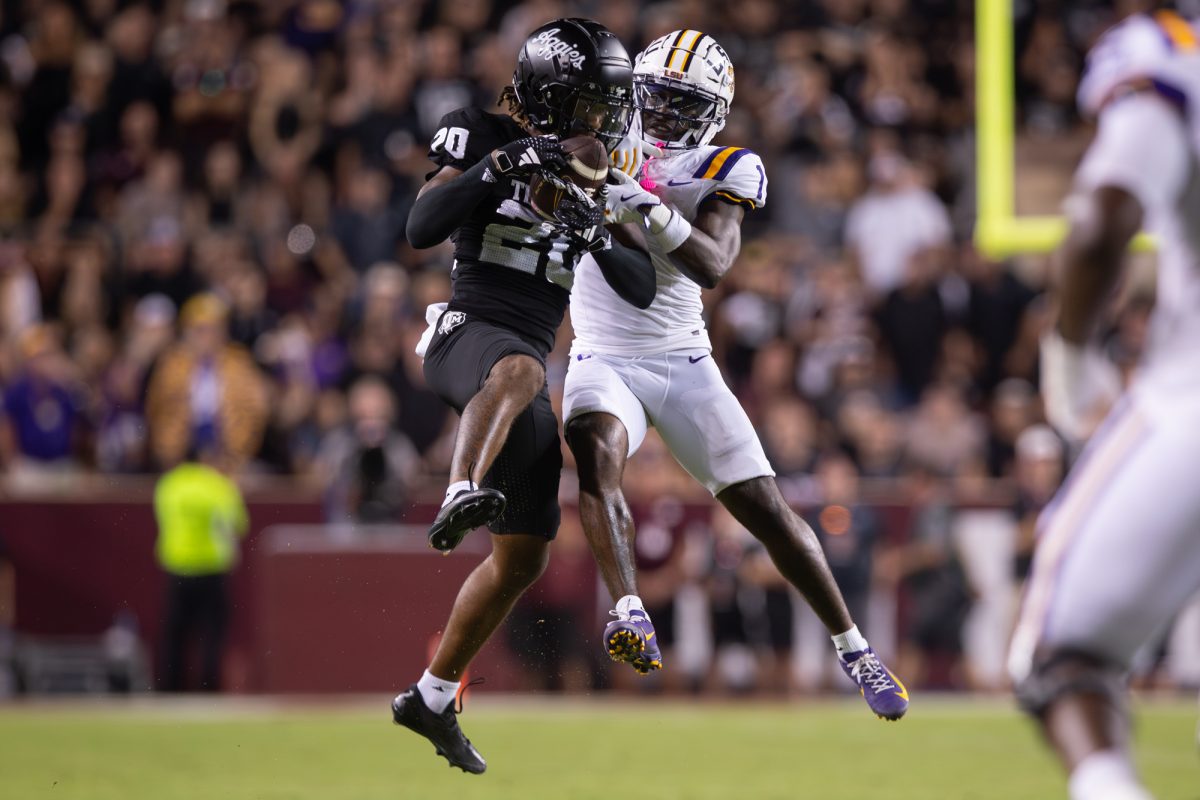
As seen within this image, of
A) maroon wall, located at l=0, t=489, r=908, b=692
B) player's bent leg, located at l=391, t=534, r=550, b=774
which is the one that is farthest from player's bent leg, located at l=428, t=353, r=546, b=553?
maroon wall, located at l=0, t=489, r=908, b=692

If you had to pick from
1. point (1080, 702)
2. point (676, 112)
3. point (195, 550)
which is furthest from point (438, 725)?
point (195, 550)

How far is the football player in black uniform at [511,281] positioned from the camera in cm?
528

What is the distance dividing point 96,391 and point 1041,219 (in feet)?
23.1

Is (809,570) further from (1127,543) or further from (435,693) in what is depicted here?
(1127,543)

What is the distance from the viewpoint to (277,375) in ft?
42.1

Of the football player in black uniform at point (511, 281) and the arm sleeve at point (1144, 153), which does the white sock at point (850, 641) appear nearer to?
the football player in black uniform at point (511, 281)

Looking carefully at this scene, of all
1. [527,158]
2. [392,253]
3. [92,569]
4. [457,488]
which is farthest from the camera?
[392,253]

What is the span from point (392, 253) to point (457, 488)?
8.65 m

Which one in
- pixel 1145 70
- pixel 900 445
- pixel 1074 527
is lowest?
pixel 900 445

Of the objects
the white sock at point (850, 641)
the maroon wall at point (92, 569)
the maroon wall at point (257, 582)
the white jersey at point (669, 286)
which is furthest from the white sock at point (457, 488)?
the maroon wall at point (92, 569)

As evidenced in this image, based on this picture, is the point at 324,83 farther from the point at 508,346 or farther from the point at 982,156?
the point at 508,346

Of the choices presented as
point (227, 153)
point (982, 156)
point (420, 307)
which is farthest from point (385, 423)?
point (982, 156)

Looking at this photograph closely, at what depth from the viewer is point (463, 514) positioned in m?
4.95

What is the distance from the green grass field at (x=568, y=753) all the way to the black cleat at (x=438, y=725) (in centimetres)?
205
